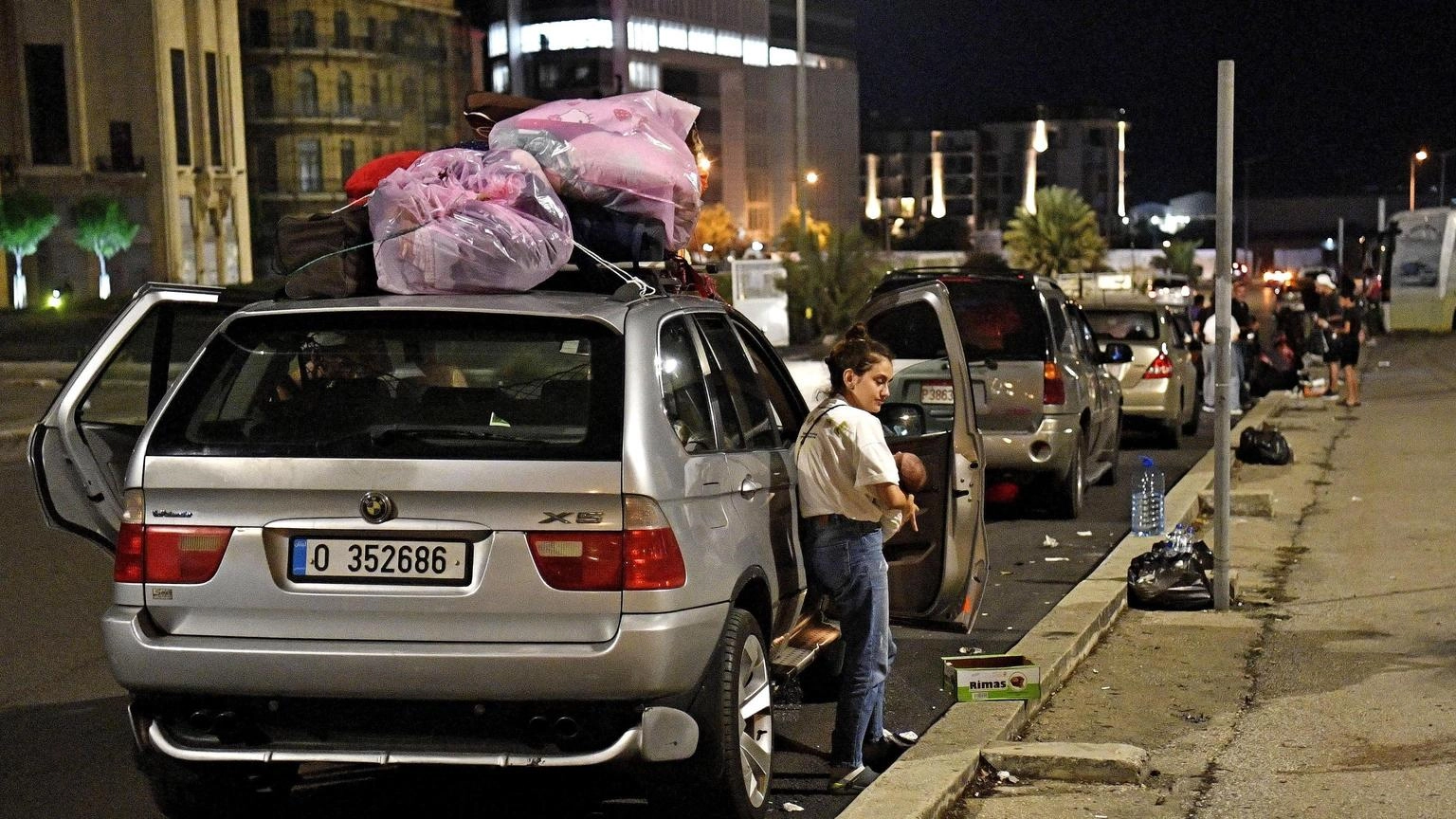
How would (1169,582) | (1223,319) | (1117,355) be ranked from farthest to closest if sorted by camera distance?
(1117,355) < (1169,582) < (1223,319)

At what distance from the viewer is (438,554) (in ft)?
16.2

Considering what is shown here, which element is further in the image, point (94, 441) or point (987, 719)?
point (987, 719)

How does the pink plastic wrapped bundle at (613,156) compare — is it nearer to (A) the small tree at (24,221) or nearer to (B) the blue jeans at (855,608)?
(B) the blue jeans at (855,608)

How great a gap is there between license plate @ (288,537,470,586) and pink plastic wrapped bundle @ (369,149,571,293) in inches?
37.6

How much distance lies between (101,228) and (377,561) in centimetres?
6543

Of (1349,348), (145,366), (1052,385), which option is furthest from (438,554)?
(145,366)

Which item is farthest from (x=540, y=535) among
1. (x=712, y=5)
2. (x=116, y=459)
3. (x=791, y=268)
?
(x=712, y=5)

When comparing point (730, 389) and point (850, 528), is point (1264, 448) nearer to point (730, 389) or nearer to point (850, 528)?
point (850, 528)

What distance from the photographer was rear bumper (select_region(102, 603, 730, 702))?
4.86m

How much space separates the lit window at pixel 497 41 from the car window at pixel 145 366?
293ft

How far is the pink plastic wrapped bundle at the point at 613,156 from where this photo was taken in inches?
240

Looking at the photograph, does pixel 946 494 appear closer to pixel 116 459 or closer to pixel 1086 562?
pixel 116 459

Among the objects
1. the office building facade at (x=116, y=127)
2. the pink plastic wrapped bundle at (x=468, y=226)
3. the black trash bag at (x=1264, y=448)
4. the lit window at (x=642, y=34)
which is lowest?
the black trash bag at (x=1264, y=448)

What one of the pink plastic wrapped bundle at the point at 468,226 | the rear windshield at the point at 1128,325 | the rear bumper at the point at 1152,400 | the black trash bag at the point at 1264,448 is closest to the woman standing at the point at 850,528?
the pink plastic wrapped bundle at the point at 468,226
